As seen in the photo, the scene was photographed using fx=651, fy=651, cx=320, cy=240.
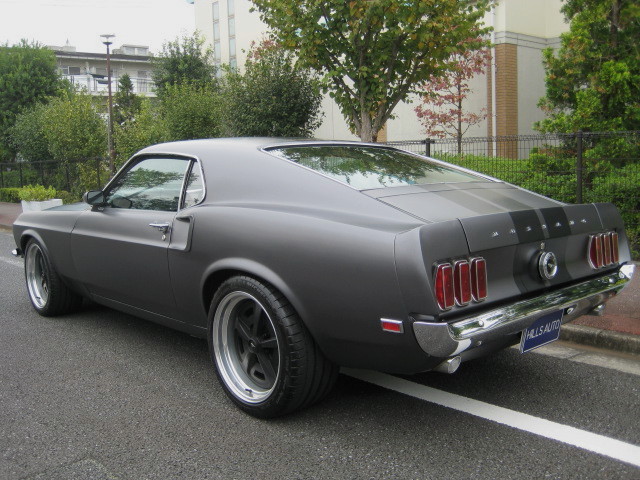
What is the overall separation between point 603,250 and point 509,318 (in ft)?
3.32

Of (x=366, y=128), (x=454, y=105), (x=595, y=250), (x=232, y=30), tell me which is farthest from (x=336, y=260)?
(x=232, y=30)

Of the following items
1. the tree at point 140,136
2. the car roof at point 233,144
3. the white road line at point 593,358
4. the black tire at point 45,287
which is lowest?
the white road line at point 593,358

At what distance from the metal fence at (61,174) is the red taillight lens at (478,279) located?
16.6 m

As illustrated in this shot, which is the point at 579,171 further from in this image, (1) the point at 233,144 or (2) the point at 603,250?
(1) the point at 233,144

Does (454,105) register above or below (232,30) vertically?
below

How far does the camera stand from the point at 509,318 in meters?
2.97

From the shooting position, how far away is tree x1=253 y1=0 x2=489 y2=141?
9008 millimetres

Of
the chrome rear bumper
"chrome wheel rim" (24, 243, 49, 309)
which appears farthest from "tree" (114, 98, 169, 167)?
the chrome rear bumper

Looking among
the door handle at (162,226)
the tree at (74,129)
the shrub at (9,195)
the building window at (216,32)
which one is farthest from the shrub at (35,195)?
the building window at (216,32)

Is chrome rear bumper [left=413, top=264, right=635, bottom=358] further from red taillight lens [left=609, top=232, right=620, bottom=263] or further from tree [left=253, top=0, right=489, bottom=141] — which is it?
tree [left=253, top=0, right=489, bottom=141]

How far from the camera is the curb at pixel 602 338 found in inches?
172

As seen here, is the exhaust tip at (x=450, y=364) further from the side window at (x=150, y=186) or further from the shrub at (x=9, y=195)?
the shrub at (x=9, y=195)

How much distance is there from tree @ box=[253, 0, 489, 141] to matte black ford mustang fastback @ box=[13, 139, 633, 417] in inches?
202

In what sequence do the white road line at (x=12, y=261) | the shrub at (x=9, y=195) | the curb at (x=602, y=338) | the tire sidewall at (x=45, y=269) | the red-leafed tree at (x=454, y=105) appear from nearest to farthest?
1. the curb at (x=602, y=338)
2. the tire sidewall at (x=45, y=269)
3. the white road line at (x=12, y=261)
4. the red-leafed tree at (x=454, y=105)
5. the shrub at (x=9, y=195)
